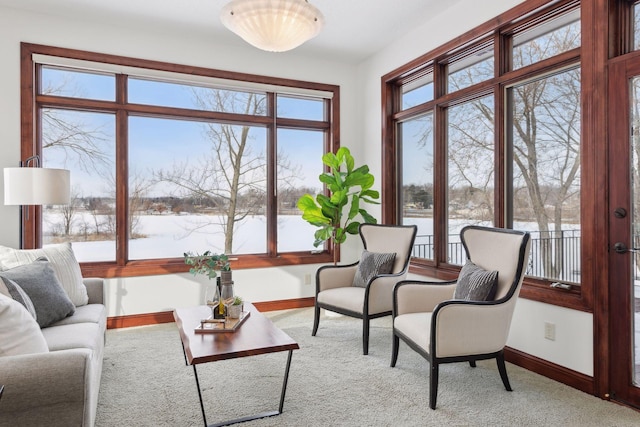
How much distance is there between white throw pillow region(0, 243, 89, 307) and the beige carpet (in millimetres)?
582

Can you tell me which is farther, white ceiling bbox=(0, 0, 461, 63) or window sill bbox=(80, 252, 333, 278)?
window sill bbox=(80, 252, 333, 278)

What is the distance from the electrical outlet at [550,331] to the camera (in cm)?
291

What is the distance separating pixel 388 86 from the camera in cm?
489

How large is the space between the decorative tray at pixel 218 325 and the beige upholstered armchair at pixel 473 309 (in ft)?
3.76

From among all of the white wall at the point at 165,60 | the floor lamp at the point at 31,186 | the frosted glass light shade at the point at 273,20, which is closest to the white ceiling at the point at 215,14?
the white wall at the point at 165,60

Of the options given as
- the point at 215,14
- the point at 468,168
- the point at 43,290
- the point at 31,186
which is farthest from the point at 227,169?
the point at 468,168

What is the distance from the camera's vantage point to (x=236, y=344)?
2.34m

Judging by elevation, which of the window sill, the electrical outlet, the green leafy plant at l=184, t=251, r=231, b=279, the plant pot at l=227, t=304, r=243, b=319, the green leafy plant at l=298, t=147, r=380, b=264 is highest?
the green leafy plant at l=298, t=147, r=380, b=264

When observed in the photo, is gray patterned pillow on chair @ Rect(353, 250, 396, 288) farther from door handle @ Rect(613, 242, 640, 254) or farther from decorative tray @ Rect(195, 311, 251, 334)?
door handle @ Rect(613, 242, 640, 254)

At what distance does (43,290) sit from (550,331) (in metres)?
3.37

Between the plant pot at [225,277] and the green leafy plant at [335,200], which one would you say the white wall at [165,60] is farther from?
the plant pot at [225,277]

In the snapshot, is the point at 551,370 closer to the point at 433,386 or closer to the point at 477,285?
the point at 477,285

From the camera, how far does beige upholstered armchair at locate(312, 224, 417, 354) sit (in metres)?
3.47

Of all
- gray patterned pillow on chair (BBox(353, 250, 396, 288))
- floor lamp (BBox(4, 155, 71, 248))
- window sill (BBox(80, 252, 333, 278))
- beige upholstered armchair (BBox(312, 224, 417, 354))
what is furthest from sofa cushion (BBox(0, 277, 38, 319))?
gray patterned pillow on chair (BBox(353, 250, 396, 288))
